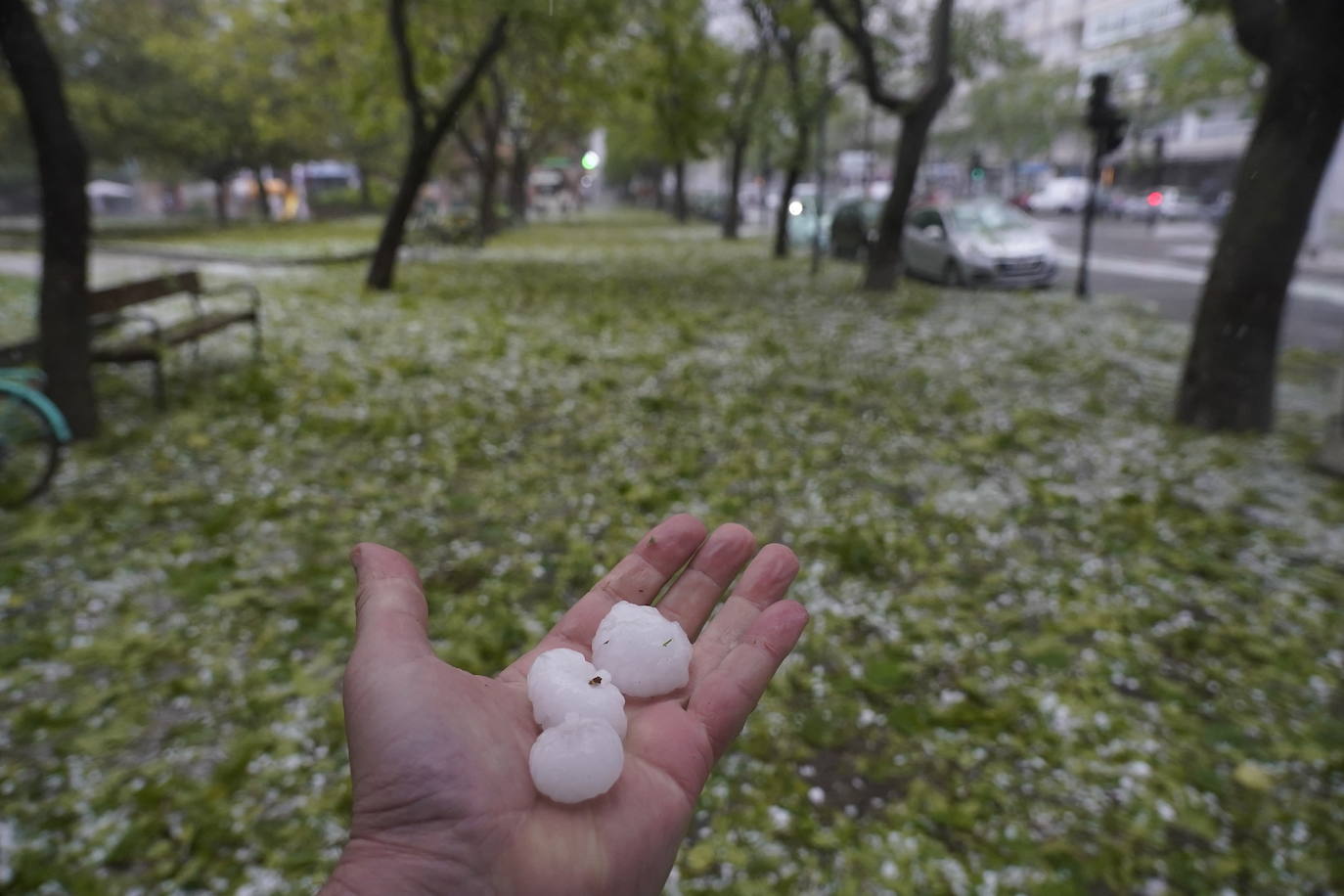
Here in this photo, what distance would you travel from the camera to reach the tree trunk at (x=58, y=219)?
5566mm

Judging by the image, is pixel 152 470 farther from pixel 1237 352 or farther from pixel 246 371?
pixel 1237 352

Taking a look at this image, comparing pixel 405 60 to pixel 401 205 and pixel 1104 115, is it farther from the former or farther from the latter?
pixel 1104 115

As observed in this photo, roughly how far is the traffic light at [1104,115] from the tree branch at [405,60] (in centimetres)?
1090

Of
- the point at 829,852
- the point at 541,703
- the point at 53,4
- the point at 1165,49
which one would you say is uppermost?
the point at 1165,49

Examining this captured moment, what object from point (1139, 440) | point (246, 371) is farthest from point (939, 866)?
point (246, 371)

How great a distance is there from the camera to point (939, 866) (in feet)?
8.74

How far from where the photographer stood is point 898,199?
14.1 metres

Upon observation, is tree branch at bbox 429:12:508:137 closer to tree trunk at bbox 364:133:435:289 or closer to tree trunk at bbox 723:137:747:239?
tree trunk at bbox 364:133:435:289

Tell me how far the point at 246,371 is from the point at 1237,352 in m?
9.10

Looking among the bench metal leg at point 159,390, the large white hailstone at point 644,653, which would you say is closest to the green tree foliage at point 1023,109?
the bench metal leg at point 159,390

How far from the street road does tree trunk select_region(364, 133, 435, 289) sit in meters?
11.9

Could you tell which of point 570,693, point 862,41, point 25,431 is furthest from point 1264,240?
point 25,431

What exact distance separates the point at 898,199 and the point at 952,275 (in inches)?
96.4

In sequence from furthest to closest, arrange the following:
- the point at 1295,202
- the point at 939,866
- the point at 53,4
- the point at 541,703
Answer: the point at 53,4 → the point at 1295,202 → the point at 939,866 → the point at 541,703
